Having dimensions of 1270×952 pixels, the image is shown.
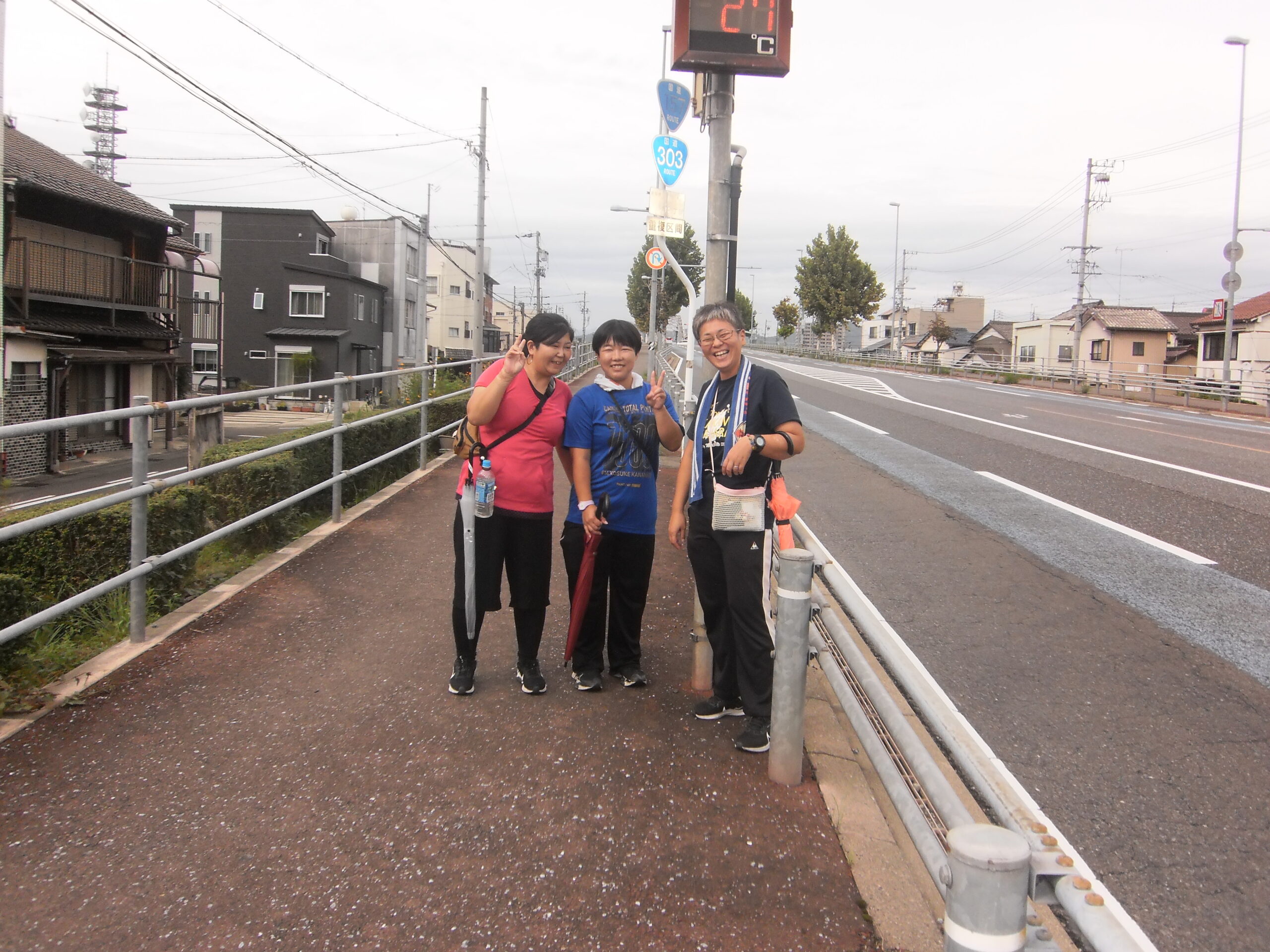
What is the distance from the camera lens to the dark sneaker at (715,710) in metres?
4.01

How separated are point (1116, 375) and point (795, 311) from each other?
59776mm

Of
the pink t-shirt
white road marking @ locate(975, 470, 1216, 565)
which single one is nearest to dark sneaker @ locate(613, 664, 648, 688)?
the pink t-shirt

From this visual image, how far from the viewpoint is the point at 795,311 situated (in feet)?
317

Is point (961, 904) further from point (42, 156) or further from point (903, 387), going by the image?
point (903, 387)

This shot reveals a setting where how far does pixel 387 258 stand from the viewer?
173 feet

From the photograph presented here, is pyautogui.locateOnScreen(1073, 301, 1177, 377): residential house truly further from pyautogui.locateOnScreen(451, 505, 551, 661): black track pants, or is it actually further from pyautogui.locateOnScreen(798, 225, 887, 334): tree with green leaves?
pyautogui.locateOnScreen(451, 505, 551, 661): black track pants

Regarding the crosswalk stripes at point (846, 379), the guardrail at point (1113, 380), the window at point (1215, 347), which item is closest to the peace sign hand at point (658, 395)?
the crosswalk stripes at point (846, 379)

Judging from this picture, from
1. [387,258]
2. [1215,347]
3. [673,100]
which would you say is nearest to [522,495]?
[673,100]

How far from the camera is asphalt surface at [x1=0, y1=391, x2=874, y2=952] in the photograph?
8.38ft

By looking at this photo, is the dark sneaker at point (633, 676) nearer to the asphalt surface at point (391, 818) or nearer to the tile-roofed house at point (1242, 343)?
the asphalt surface at point (391, 818)

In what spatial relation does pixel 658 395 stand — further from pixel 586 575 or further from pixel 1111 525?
pixel 1111 525

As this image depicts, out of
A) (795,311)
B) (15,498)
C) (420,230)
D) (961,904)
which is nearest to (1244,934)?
(961,904)

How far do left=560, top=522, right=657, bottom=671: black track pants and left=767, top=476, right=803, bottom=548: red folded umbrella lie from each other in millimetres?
777

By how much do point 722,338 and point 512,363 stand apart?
0.86 meters
